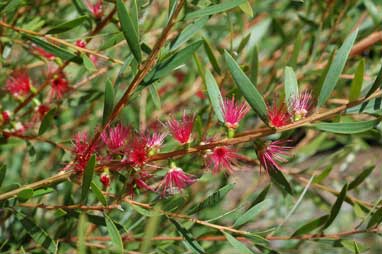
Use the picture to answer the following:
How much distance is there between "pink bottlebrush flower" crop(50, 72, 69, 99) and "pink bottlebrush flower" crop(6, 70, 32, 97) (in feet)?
0.14

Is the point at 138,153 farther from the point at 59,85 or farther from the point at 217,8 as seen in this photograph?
the point at 59,85

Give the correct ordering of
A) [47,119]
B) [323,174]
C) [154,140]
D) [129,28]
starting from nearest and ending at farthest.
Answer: [129,28]
[154,140]
[47,119]
[323,174]

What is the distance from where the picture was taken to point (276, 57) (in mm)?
1652

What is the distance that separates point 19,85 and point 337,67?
0.60 m

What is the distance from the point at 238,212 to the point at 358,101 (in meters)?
0.23

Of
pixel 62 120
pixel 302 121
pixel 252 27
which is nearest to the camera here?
pixel 302 121

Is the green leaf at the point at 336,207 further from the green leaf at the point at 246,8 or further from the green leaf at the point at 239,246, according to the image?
the green leaf at the point at 246,8

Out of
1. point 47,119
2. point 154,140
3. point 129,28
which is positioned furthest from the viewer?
point 47,119

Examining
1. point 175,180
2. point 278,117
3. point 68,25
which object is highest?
point 68,25

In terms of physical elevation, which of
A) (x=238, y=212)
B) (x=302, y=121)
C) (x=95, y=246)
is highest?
(x=302, y=121)

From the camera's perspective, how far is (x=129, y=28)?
0.75 metres

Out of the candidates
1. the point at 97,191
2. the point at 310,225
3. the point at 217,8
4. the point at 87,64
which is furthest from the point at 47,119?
the point at 310,225

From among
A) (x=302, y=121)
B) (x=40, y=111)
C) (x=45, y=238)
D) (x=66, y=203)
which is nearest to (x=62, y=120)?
(x=40, y=111)

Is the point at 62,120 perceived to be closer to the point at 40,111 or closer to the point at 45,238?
the point at 40,111
